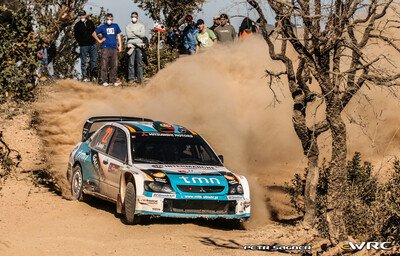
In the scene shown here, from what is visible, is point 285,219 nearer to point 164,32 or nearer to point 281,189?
point 281,189

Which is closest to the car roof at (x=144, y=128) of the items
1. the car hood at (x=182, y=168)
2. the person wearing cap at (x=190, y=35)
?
the car hood at (x=182, y=168)

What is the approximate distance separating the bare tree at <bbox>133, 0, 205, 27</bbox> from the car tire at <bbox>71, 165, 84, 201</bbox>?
10.5 m

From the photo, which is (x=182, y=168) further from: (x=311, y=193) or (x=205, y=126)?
(x=205, y=126)

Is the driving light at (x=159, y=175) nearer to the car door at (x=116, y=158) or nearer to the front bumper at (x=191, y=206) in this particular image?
the front bumper at (x=191, y=206)

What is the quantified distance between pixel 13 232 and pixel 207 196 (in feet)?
9.38

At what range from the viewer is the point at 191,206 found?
45.4 ft

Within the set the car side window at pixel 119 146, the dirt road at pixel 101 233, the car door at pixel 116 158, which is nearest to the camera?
the dirt road at pixel 101 233

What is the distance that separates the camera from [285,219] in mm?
16156

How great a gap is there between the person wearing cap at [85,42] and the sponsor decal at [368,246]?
43.0 ft

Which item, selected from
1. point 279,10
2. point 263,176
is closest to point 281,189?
point 263,176

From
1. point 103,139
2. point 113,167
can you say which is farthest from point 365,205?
point 103,139

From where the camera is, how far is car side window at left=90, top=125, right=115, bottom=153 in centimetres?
1574

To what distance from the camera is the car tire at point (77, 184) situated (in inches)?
643

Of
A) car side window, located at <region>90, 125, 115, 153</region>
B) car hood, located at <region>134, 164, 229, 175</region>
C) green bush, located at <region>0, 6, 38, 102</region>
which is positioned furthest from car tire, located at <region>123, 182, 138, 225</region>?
green bush, located at <region>0, 6, 38, 102</region>
